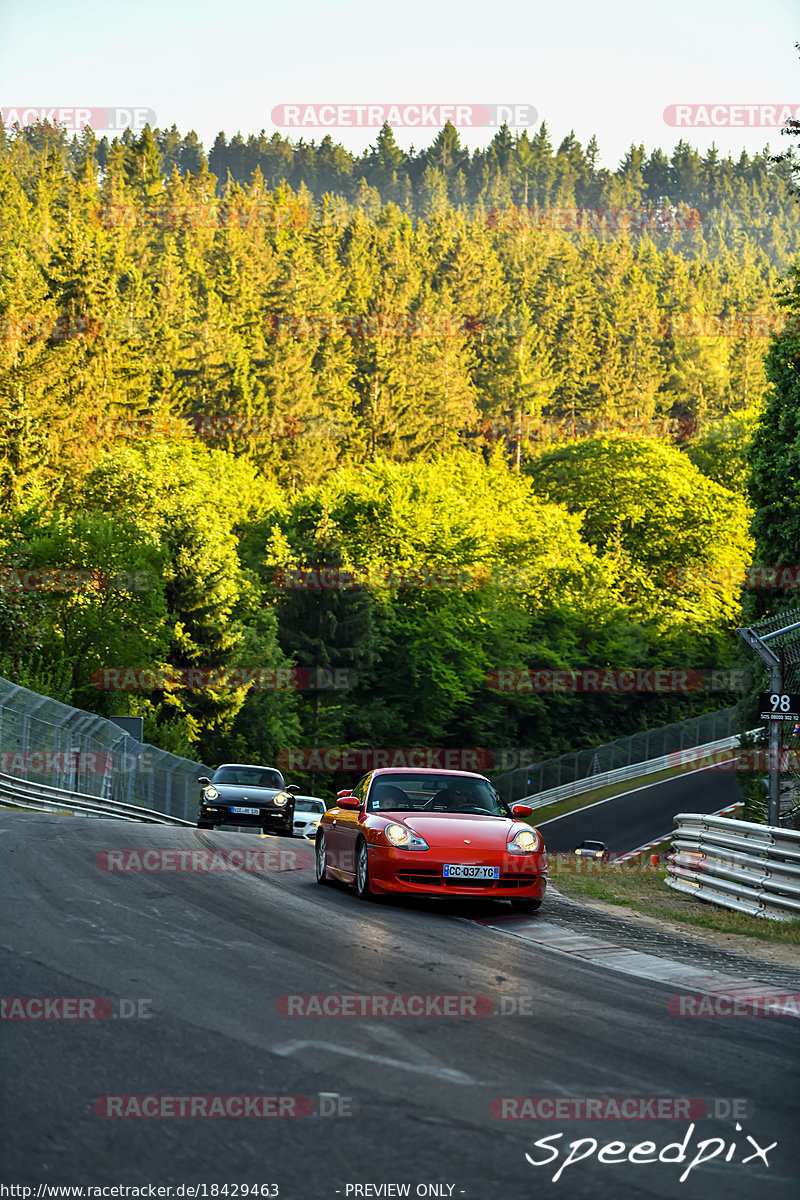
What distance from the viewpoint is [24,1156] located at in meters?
4.82

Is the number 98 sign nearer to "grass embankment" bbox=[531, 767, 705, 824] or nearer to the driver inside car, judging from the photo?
the driver inside car

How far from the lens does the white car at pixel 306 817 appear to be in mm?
33125

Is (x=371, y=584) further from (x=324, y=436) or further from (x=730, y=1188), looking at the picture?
(x=730, y=1188)

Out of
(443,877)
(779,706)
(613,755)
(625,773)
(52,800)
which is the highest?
(779,706)

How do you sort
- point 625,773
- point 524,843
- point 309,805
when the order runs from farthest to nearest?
point 625,773, point 309,805, point 524,843

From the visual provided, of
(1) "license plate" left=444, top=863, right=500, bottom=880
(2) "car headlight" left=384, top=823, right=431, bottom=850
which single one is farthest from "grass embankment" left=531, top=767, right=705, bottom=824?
(1) "license plate" left=444, top=863, right=500, bottom=880

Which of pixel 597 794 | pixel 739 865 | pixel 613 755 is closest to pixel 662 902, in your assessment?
pixel 739 865

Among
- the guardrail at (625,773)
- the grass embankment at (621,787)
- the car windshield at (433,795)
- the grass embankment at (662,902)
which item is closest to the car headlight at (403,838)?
the car windshield at (433,795)

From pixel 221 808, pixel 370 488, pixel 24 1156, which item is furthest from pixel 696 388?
pixel 24 1156

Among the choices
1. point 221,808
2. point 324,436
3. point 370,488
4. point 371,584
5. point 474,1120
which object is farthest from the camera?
point 324,436

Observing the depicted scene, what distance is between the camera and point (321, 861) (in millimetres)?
14680

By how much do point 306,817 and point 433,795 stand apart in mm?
20049

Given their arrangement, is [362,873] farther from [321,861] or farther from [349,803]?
[321,861]

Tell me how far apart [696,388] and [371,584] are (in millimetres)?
64249
